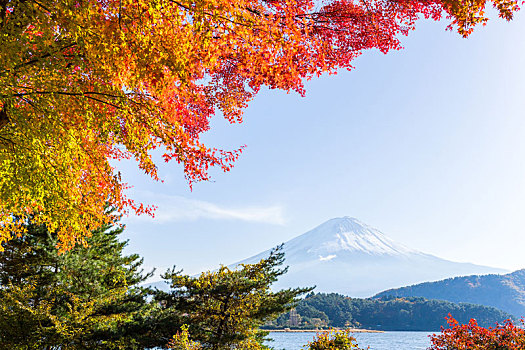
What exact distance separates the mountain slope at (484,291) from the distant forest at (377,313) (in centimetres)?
3732

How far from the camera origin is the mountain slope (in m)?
113

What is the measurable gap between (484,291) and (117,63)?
14457 cm

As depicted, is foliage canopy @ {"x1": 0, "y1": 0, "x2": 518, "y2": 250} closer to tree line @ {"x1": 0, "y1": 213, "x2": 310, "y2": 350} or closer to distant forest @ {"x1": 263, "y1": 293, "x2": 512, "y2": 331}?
tree line @ {"x1": 0, "y1": 213, "x2": 310, "y2": 350}

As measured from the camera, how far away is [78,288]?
381 inches

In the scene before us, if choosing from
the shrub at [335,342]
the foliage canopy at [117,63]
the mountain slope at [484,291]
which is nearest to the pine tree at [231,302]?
the shrub at [335,342]

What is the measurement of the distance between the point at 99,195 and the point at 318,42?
4.14 meters

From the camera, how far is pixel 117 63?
361 centimetres

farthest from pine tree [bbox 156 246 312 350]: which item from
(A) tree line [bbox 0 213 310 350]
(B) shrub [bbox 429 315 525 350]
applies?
(B) shrub [bbox 429 315 525 350]

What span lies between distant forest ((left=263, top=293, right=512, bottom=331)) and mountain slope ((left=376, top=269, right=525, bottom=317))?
1469 inches

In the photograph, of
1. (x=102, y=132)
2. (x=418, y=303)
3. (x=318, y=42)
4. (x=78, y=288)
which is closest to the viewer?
(x=102, y=132)

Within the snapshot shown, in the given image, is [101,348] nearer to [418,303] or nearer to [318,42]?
[318,42]

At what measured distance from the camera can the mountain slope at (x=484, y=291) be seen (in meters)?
113

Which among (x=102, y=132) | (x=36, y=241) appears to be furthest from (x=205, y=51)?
(x=36, y=241)

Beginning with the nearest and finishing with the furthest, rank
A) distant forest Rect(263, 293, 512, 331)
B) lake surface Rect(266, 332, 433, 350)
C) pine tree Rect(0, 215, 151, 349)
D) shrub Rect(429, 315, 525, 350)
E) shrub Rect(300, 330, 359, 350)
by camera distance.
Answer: shrub Rect(300, 330, 359, 350)
shrub Rect(429, 315, 525, 350)
pine tree Rect(0, 215, 151, 349)
lake surface Rect(266, 332, 433, 350)
distant forest Rect(263, 293, 512, 331)
